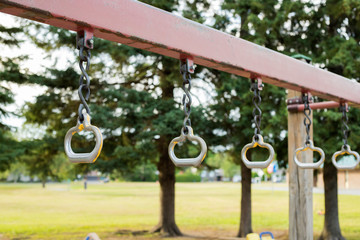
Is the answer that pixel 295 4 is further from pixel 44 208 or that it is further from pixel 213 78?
pixel 44 208

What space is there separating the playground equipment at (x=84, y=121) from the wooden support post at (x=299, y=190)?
9.48 feet

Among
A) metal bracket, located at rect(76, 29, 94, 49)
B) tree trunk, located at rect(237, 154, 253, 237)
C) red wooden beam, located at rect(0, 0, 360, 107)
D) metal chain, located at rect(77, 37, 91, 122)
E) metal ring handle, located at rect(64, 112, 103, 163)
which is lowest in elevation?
tree trunk, located at rect(237, 154, 253, 237)

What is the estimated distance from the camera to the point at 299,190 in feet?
13.8

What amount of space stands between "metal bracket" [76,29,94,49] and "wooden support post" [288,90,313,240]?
9.45ft

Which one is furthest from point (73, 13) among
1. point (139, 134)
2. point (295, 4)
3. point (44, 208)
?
point (44, 208)

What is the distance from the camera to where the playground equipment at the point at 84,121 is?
1.48 m

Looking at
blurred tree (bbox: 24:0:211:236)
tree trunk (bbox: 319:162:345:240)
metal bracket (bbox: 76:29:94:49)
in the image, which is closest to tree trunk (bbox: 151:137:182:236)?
blurred tree (bbox: 24:0:211:236)

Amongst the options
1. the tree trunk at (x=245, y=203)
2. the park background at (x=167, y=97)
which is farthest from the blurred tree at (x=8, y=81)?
the tree trunk at (x=245, y=203)

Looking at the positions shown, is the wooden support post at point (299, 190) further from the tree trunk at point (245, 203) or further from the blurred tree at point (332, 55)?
the tree trunk at point (245, 203)

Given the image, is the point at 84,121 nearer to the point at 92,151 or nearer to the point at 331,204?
the point at 92,151

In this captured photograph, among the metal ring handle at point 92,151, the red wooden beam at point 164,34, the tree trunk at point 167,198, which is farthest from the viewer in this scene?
the tree trunk at point 167,198

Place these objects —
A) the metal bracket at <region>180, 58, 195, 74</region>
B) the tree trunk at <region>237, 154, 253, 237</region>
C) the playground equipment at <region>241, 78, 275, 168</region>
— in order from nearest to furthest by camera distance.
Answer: the metal bracket at <region>180, 58, 195, 74</region> < the playground equipment at <region>241, 78, 275, 168</region> < the tree trunk at <region>237, 154, 253, 237</region>

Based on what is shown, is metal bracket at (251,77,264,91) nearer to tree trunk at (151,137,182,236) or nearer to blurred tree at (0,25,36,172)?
blurred tree at (0,25,36,172)

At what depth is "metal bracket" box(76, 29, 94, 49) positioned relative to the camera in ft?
5.38
